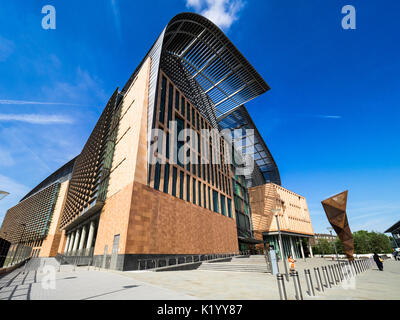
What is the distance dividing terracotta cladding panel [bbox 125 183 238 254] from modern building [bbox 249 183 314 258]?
59.4 feet

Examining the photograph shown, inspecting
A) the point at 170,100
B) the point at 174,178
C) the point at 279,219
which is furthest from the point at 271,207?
the point at 170,100

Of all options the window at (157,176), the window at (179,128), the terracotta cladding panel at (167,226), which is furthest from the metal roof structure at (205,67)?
the terracotta cladding panel at (167,226)

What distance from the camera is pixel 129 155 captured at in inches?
742

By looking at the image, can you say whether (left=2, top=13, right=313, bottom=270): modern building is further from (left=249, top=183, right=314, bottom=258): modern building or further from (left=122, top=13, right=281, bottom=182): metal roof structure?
(left=249, top=183, right=314, bottom=258): modern building

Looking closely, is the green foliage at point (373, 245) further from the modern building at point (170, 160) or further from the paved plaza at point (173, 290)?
the paved plaza at point (173, 290)

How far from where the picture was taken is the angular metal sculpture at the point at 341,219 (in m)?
20.1

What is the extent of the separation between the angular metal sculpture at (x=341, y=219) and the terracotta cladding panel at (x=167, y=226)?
14171 mm

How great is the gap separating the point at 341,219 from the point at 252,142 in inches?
1144

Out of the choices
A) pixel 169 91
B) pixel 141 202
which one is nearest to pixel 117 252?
pixel 141 202

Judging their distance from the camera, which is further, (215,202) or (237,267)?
(215,202)

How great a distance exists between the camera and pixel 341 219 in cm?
2041

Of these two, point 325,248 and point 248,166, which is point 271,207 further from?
point 325,248

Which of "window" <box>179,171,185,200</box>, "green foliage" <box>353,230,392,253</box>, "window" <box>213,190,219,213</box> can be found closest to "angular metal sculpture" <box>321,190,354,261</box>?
"window" <box>213,190,219,213</box>
